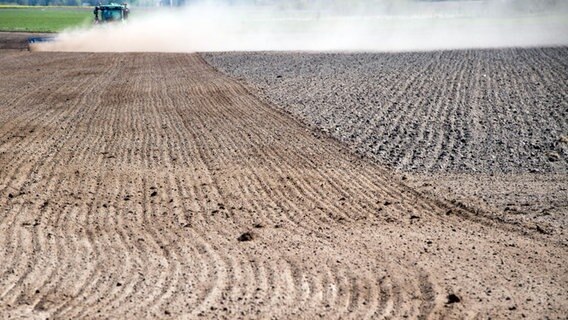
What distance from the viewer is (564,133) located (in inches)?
616

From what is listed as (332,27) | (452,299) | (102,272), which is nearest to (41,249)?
(102,272)

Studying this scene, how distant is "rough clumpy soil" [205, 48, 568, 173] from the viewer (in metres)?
14.0

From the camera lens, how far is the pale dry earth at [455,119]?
11586mm

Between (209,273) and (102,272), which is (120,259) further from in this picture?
(209,273)

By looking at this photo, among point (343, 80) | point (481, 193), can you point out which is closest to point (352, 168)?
point (481, 193)

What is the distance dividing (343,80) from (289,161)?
13151 mm

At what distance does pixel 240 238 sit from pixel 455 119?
964 cm

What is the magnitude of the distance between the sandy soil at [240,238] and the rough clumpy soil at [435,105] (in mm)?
1450

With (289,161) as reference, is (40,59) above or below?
below

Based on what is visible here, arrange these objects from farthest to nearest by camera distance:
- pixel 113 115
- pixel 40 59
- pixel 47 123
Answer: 1. pixel 40 59
2. pixel 113 115
3. pixel 47 123

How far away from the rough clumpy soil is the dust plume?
1217 centimetres

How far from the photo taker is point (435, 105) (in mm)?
19859

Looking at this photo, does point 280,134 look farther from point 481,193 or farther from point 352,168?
point 481,193

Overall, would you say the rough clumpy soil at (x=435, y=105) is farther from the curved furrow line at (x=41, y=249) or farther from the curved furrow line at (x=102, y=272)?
the curved furrow line at (x=41, y=249)
